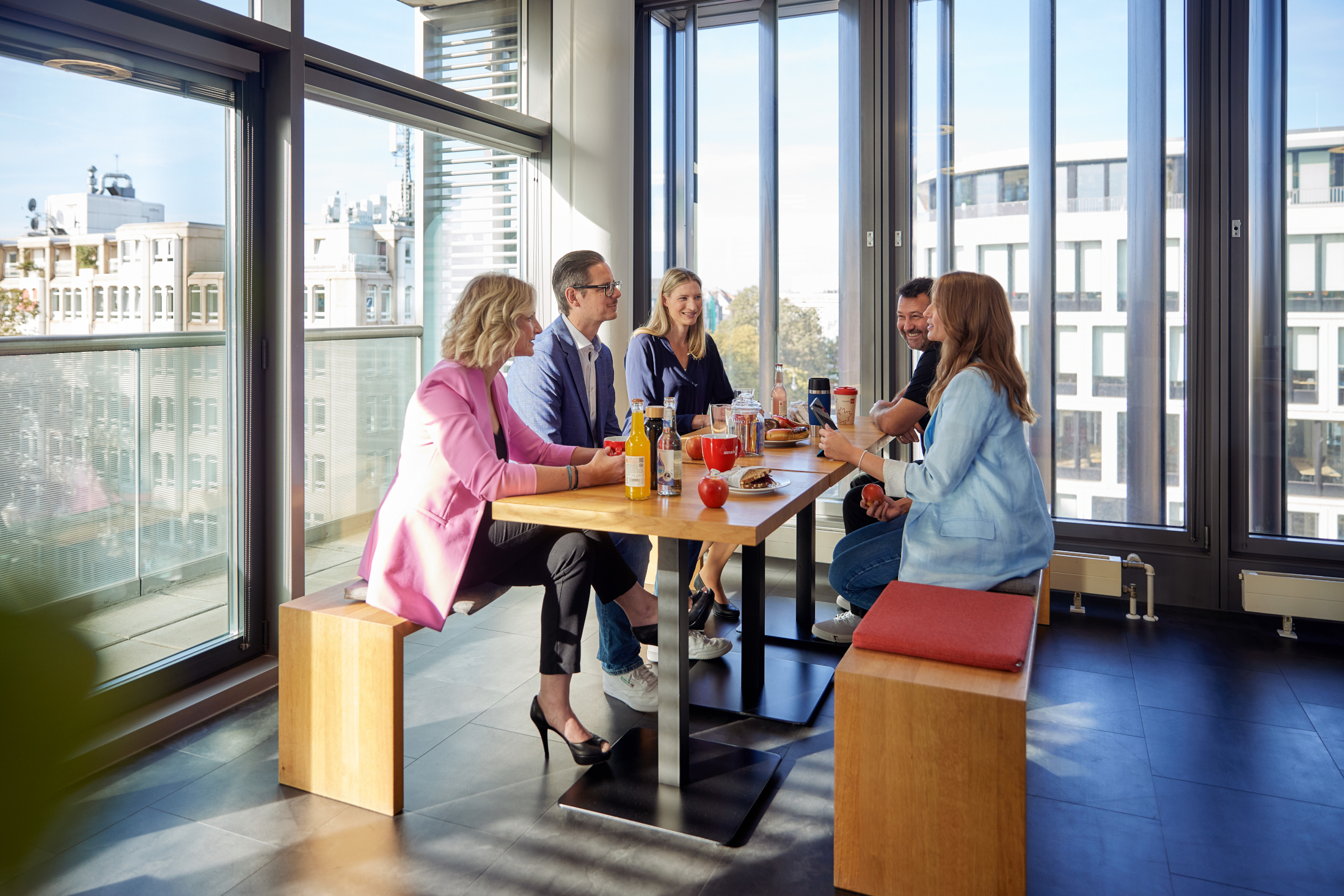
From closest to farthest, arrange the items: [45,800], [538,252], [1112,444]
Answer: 1. [45,800]
2. [1112,444]
3. [538,252]

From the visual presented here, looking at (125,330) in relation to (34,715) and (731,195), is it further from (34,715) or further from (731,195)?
(731,195)

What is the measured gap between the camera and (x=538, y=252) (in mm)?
4758

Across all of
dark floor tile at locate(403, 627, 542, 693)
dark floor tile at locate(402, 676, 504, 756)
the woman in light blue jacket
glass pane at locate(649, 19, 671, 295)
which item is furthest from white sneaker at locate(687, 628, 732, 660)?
glass pane at locate(649, 19, 671, 295)

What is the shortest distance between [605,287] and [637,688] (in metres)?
1.28

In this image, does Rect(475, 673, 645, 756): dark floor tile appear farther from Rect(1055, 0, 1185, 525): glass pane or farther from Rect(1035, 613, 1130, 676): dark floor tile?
Rect(1055, 0, 1185, 525): glass pane

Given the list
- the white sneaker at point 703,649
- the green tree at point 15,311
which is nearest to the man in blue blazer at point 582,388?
the white sneaker at point 703,649

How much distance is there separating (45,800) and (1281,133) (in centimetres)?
466

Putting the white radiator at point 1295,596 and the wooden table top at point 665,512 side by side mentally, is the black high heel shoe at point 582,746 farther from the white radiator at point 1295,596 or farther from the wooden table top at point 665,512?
the white radiator at point 1295,596

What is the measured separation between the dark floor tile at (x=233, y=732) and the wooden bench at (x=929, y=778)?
1592 mm

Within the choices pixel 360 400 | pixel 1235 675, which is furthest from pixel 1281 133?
pixel 360 400

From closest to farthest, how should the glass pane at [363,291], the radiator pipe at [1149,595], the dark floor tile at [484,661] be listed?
the dark floor tile at [484,661] < the glass pane at [363,291] < the radiator pipe at [1149,595]

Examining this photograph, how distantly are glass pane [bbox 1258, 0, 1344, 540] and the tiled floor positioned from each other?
3.04ft

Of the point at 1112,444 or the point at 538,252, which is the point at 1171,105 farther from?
the point at 538,252

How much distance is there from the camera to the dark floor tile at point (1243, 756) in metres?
2.45
